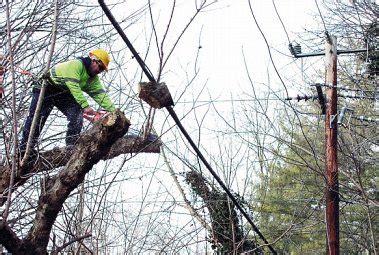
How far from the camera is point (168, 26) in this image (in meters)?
3.60

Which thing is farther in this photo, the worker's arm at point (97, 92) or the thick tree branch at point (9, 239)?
the worker's arm at point (97, 92)

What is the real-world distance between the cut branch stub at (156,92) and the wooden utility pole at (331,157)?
183 inches

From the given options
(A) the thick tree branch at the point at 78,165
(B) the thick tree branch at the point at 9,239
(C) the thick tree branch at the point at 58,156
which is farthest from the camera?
(C) the thick tree branch at the point at 58,156

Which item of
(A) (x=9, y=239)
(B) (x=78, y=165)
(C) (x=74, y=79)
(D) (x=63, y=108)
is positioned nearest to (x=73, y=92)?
(C) (x=74, y=79)

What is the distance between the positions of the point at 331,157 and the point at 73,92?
4.26m

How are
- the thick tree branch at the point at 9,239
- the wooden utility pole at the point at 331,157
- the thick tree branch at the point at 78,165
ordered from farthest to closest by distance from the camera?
the wooden utility pole at the point at 331,157 → the thick tree branch at the point at 78,165 → the thick tree branch at the point at 9,239

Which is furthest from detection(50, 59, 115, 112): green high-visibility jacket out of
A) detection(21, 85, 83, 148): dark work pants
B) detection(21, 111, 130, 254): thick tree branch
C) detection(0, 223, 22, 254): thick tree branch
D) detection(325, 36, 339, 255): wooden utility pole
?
detection(325, 36, 339, 255): wooden utility pole

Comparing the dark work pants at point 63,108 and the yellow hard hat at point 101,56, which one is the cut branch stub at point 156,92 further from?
the yellow hard hat at point 101,56

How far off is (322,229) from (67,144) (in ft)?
47.8

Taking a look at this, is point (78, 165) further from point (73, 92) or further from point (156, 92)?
point (73, 92)

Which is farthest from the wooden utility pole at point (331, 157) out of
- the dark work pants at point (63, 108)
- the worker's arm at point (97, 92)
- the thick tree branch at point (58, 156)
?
the dark work pants at point (63, 108)

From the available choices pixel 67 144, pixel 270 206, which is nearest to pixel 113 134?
pixel 67 144

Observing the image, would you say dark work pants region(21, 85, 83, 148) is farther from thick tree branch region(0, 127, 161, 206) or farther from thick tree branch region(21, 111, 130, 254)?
thick tree branch region(21, 111, 130, 254)

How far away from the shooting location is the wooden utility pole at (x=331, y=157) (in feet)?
24.6
